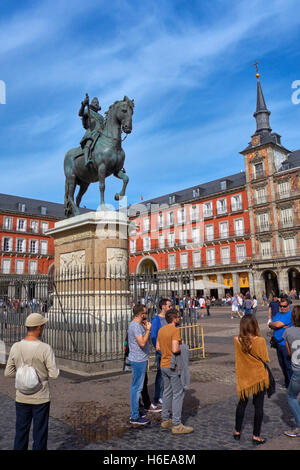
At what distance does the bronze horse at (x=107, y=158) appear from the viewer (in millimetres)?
8977

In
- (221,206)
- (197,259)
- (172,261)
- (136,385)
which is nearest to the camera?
(136,385)

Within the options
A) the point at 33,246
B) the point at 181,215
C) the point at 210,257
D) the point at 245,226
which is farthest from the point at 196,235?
the point at 33,246

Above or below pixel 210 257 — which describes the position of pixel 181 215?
above

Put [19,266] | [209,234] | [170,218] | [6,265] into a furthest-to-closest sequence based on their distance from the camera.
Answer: [170,218]
[19,266]
[6,265]
[209,234]

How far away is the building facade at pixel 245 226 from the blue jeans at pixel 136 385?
28.4 meters

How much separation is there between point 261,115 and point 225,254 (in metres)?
17.3

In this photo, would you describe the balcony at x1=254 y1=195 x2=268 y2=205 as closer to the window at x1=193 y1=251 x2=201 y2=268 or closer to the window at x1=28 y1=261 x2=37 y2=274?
the window at x1=193 y1=251 x2=201 y2=268

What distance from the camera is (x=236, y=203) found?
42625 mm

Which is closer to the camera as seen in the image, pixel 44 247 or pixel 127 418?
pixel 127 418

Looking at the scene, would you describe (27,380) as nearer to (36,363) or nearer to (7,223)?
(36,363)

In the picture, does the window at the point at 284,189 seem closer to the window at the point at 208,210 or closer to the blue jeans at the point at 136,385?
the window at the point at 208,210

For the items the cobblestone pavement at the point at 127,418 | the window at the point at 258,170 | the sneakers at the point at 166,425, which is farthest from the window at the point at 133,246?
the sneakers at the point at 166,425

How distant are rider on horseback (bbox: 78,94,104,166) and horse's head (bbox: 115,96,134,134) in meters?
0.73

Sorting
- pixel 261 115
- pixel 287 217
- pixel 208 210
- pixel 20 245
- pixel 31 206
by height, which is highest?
pixel 261 115
